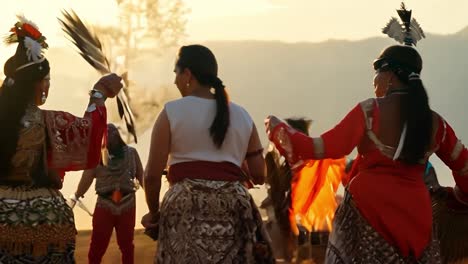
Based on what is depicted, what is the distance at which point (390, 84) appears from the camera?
4898 millimetres

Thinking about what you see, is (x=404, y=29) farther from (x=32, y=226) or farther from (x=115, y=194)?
(x=115, y=194)

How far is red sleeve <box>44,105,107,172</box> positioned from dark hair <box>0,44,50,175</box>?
163mm

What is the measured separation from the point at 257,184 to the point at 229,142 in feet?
1.44

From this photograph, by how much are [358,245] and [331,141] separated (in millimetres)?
591

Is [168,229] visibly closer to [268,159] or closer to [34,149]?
[34,149]

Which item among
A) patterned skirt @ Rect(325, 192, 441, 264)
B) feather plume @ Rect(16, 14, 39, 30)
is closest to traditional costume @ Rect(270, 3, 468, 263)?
patterned skirt @ Rect(325, 192, 441, 264)

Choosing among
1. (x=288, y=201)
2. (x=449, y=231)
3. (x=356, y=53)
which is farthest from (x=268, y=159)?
(x=356, y=53)

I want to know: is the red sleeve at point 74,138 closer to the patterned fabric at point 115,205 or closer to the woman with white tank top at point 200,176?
the woman with white tank top at point 200,176

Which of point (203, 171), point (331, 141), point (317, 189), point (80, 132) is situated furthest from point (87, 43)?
point (317, 189)

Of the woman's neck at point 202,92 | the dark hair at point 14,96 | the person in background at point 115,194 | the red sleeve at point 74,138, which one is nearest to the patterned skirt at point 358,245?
the woman's neck at point 202,92

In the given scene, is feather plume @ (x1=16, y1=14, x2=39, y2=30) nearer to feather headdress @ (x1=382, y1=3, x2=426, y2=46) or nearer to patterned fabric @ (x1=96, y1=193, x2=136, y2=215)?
feather headdress @ (x1=382, y1=3, x2=426, y2=46)

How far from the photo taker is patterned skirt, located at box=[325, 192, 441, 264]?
4734 millimetres

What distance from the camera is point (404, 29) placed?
542cm

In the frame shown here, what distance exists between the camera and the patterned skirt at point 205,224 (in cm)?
451
